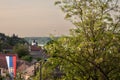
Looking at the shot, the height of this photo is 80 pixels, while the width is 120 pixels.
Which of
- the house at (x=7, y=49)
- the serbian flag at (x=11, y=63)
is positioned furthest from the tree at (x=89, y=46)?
the house at (x=7, y=49)

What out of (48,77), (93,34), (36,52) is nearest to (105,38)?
(93,34)

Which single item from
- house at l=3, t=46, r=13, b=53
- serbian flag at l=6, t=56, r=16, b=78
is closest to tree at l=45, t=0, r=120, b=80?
serbian flag at l=6, t=56, r=16, b=78

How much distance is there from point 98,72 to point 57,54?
5.96 feet

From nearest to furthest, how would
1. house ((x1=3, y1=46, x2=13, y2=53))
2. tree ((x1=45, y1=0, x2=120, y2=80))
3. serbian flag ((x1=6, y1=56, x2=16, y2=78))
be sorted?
tree ((x1=45, y1=0, x2=120, y2=80)) → serbian flag ((x1=6, y1=56, x2=16, y2=78)) → house ((x1=3, y1=46, x2=13, y2=53))

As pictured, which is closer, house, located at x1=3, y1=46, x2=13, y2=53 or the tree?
the tree

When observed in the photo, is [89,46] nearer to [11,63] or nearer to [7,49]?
[11,63]

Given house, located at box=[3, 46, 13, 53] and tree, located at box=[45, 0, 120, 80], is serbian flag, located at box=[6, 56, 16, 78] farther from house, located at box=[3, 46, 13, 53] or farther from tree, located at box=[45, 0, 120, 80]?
house, located at box=[3, 46, 13, 53]

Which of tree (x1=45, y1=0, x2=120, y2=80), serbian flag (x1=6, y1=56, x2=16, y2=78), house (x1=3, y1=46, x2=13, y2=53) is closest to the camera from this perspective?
tree (x1=45, y1=0, x2=120, y2=80)

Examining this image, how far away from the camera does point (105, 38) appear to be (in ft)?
59.6

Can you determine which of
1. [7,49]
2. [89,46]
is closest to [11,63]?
[89,46]

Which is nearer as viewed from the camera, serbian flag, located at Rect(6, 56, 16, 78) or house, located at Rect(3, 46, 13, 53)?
serbian flag, located at Rect(6, 56, 16, 78)

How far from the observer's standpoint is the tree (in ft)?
58.3

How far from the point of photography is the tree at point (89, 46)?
1777 centimetres

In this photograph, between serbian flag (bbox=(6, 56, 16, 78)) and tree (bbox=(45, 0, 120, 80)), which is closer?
tree (bbox=(45, 0, 120, 80))
